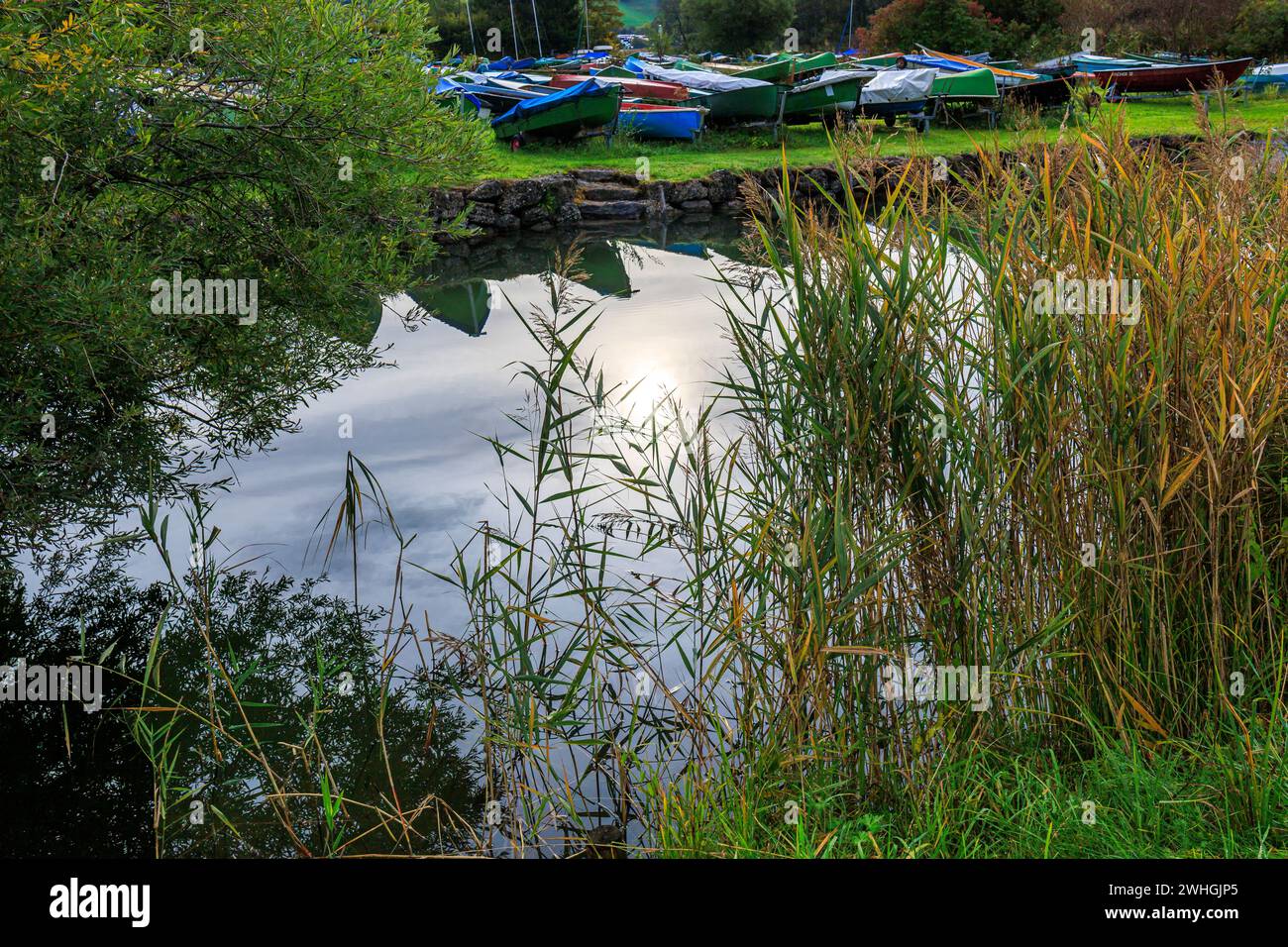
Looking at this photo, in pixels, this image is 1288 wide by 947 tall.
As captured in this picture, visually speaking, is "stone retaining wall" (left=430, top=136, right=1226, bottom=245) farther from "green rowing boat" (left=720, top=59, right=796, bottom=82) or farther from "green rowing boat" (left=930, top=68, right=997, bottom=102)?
"green rowing boat" (left=720, top=59, right=796, bottom=82)

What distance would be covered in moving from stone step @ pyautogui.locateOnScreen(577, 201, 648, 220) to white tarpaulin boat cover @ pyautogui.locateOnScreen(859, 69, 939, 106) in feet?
20.3

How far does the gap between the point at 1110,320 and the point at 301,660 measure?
121 inches

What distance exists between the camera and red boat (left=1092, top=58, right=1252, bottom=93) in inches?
752

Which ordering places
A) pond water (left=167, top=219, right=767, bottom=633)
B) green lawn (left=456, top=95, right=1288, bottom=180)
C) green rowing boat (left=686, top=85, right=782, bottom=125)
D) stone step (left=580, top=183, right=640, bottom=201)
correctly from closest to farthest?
pond water (left=167, top=219, right=767, bottom=633) → stone step (left=580, top=183, right=640, bottom=201) → green lawn (left=456, top=95, right=1288, bottom=180) → green rowing boat (left=686, top=85, right=782, bottom=125)

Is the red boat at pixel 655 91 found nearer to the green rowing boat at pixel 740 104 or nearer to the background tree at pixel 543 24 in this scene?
the green rowing boat at pixel 740 104

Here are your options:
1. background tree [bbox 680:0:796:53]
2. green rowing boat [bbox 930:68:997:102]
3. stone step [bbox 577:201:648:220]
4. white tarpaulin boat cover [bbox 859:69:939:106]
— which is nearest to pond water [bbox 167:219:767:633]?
stone step [bbox 577:201:648:220]

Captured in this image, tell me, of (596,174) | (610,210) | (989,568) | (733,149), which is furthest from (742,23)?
(989,568)

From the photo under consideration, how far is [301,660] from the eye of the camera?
3951mm

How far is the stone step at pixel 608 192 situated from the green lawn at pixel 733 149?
0.65 meters

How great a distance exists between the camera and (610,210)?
584 inches

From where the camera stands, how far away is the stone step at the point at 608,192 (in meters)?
15.0

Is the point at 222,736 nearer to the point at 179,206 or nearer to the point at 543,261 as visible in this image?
the point at 179,206

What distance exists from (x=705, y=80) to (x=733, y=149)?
2.21m
